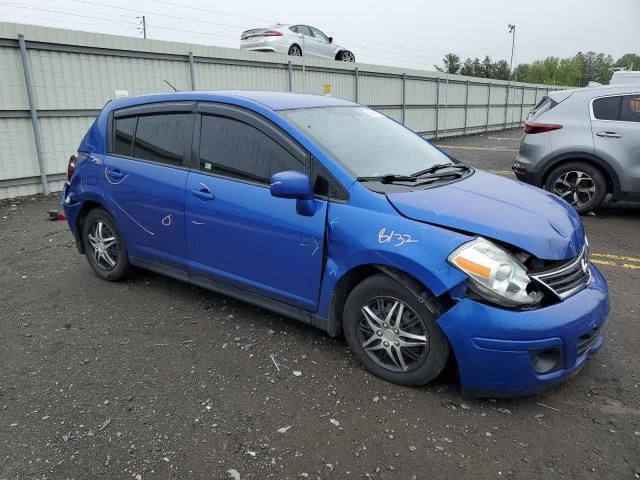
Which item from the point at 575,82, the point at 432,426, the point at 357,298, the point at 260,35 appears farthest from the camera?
the point at 575,82

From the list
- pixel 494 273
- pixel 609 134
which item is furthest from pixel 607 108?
pixel 494 273

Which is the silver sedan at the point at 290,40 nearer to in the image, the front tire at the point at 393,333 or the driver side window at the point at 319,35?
the driver side window at the point at 319,35

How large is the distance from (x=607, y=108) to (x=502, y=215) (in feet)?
16.9

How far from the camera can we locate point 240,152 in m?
3.57

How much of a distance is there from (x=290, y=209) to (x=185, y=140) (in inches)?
47.7

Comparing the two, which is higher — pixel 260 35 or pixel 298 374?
pixel 260 35

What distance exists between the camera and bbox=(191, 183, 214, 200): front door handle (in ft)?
11.9

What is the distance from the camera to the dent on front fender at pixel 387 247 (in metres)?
2.68

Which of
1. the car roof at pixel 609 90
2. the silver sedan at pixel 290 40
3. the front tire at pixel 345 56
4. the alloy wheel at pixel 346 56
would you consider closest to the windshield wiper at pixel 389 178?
the car roof at pixel 609 90

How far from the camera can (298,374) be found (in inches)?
125

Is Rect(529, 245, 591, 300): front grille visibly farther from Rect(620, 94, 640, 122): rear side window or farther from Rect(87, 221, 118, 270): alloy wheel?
Rect(620, 94, 640, 122): rear side window

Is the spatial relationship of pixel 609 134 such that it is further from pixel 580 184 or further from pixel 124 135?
pixel 124 135

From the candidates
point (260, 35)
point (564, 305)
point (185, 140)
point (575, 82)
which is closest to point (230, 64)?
point (260, 35)

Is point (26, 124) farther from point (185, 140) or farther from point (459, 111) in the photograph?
point (459, 111)
